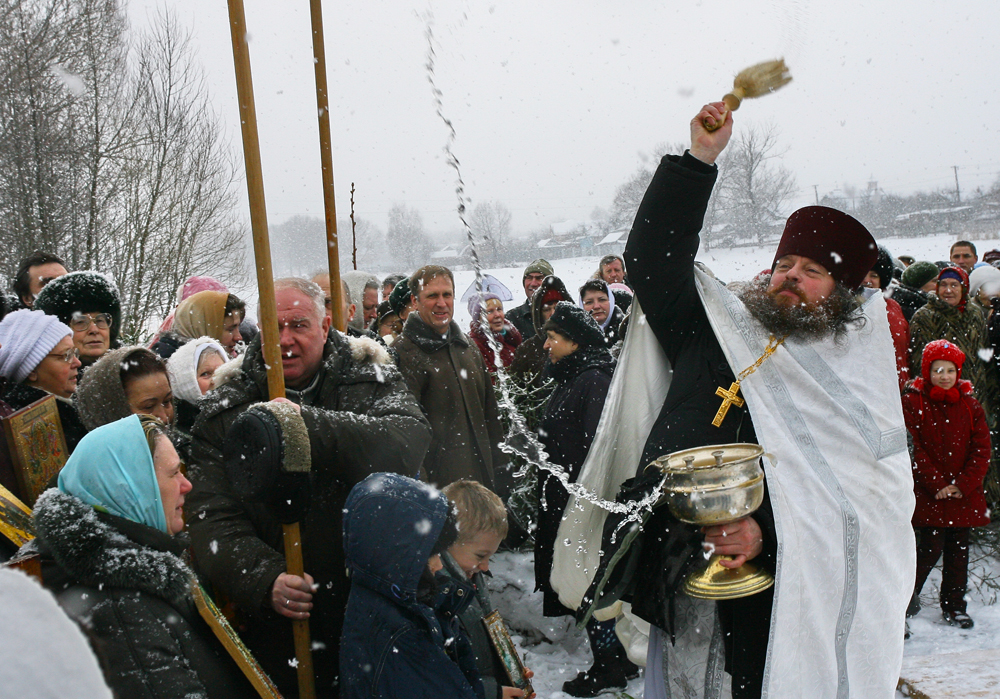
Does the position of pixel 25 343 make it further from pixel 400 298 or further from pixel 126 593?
pixel 400 298

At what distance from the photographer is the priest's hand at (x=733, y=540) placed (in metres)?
2.20

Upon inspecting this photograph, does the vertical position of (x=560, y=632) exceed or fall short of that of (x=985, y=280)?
it falls short

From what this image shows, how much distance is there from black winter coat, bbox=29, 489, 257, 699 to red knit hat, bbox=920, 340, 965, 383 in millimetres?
4576

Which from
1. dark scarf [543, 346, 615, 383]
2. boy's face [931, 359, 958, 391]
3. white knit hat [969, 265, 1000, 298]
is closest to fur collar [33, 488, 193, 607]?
dark scarf [543, 346, 615, 383]

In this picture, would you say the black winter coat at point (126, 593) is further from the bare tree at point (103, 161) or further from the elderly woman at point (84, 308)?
the bare tree at point (103, 161)

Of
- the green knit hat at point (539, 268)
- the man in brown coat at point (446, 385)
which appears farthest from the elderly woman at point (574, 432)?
the green knit hat at point (539, 268)

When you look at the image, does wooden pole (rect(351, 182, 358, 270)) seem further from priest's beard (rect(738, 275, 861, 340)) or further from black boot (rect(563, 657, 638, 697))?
priest's beard (rect(738, 275, 861, 340))

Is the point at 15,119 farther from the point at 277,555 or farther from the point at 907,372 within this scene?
the point at 907,372

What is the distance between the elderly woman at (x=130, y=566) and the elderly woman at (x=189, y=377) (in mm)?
1297

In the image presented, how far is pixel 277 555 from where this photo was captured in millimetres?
2375

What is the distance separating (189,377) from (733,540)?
2339 millimetres

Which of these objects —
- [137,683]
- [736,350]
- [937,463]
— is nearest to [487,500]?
[736,350]

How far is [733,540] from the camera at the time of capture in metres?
2.21

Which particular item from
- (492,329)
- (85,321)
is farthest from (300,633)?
(492,329)
